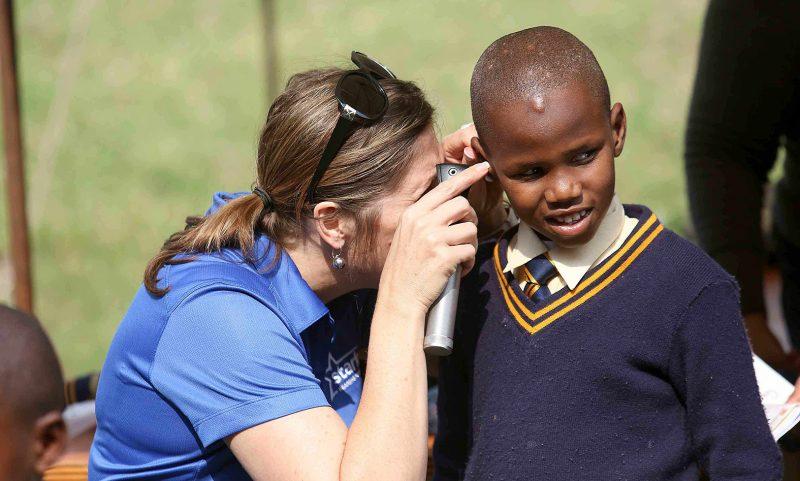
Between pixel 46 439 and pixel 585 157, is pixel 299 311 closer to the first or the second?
pixel 585 157

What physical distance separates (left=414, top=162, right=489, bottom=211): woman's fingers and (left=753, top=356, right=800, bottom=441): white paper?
0.58 metres

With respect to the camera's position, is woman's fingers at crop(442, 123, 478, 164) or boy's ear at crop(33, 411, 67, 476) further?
boy's ear at crop(33, 411, 67, 476)

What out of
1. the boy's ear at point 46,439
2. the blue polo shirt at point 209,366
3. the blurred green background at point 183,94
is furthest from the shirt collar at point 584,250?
the blurred green background at point 183,94

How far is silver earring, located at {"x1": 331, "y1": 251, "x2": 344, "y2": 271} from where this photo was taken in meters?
2.02

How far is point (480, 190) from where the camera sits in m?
2.10

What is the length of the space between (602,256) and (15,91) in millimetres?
2210

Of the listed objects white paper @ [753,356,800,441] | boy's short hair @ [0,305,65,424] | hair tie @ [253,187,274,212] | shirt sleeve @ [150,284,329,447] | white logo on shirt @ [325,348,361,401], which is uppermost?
hair tie @ [253,187,274,212]

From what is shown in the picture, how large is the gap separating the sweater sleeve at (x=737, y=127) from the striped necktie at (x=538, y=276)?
2.83 feet

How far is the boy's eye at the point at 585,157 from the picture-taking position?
5.53 ft

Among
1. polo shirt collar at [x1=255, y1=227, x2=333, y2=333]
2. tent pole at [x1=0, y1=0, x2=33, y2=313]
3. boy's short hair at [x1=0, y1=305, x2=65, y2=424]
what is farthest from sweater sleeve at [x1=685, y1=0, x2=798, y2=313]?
tent pole at [x1=0, y1=0, x2=33, y2=313]

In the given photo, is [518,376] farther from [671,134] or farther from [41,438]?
[671,134]

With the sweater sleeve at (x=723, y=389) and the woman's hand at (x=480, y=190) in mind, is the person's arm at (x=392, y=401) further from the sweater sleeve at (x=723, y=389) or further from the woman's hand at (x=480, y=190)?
the sweater sleeve at (x=723, y=389)

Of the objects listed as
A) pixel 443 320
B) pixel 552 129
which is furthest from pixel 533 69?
pixel 443 320

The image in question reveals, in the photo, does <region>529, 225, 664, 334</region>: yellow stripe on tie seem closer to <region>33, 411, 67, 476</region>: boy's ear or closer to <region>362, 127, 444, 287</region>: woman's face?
<region>362, 127, 444, 287</region>: woman's face
